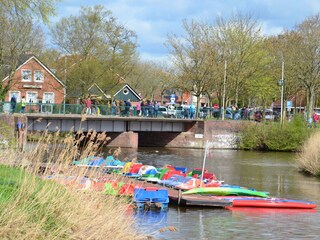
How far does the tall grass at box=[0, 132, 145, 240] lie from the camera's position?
978 centimetres

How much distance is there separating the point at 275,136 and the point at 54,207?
50694 millimetres

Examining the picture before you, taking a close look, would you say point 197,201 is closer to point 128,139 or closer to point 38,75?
point 128,139

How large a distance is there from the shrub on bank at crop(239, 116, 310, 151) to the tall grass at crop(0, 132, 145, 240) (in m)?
47.3

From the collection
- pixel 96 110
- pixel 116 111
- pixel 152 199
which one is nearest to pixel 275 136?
pixel 116 111

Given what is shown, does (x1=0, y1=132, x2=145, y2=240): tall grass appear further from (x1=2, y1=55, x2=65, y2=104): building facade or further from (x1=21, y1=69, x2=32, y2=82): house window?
(x1=2, y1=55, x2=65, y2=104): building facade

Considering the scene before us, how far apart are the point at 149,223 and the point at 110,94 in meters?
56.2

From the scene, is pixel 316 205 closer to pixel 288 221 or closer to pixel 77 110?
pixel 288 221

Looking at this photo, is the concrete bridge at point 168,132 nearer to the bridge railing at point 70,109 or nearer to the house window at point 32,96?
the bridge railing at point 70,109

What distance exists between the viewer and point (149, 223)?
66.0 feet

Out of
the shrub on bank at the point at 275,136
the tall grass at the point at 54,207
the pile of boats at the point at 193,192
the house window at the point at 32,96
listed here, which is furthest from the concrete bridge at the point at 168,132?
the tall grass at the point at 54,207

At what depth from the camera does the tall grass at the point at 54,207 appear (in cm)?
978

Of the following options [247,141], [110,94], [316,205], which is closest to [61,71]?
[110,94]

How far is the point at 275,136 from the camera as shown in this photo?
197 feet

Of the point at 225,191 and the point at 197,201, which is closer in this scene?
the point at 197,201
